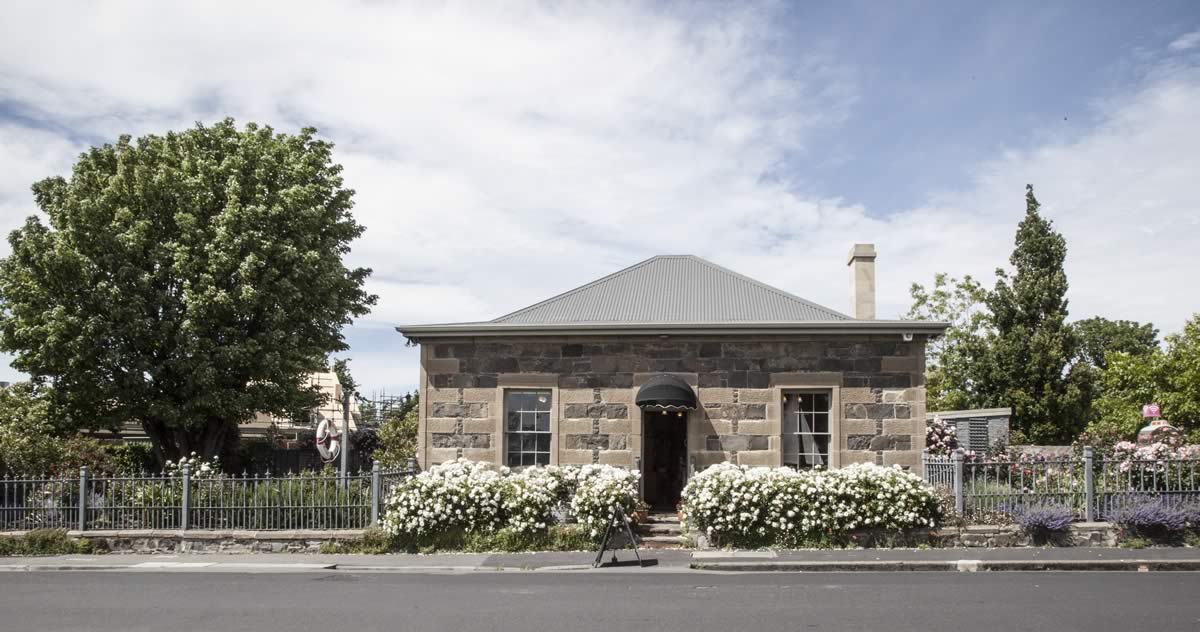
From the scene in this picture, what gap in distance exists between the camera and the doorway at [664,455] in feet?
66.2

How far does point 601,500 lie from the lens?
50.3 feet

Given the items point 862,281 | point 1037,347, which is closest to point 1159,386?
point 1037,347

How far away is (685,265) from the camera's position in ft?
68.4

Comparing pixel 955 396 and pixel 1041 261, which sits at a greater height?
pixel 1041 261

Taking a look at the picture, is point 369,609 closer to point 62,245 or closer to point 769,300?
point 769,300

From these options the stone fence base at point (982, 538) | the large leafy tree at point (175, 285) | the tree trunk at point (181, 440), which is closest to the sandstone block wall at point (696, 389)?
the stone fence base at point (982, 538)

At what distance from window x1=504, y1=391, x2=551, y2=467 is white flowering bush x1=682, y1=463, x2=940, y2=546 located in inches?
138

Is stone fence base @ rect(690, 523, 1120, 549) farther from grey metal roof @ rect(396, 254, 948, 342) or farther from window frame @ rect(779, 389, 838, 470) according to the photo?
grey metal roof @ rect(396, 254, 948, 342)

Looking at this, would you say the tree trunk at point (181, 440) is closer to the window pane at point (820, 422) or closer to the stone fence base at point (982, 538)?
the window pane at point (820, 422)

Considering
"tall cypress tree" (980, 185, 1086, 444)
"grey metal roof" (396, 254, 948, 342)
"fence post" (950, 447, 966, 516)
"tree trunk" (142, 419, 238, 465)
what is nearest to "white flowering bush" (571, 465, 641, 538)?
"grey metal roof" (396, 254, 948, 342)

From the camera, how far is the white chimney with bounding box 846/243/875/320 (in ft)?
61.5

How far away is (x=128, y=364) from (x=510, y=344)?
11.9 meters

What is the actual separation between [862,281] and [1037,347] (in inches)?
807

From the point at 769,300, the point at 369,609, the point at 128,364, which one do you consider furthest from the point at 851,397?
the point at 128,364
